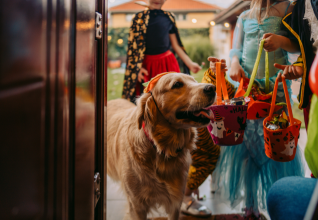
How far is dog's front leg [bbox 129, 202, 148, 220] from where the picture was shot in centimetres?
Result: 127

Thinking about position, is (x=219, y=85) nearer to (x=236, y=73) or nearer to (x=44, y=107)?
(x=236, y=73)

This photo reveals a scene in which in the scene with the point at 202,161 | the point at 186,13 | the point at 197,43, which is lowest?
the point at 202,161

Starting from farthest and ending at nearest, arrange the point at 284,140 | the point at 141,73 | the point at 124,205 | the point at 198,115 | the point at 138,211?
the point at 141,73 < the point at 124,205 < the point at 138,211 < the point at 198,115 < the point at 284,140

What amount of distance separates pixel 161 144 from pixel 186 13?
8.92 feet

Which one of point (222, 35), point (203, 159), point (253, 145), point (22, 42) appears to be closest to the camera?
point (22, 42)

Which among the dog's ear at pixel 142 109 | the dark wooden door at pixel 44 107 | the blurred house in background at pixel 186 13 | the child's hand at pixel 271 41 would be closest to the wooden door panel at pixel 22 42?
the dark wooden door at pixel 44 107

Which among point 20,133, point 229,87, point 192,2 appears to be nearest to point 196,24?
point 192,2

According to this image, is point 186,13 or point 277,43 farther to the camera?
point 186,13

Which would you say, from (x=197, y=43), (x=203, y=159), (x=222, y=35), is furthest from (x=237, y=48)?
(x=197, y=43)

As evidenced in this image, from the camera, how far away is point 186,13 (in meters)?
3.34

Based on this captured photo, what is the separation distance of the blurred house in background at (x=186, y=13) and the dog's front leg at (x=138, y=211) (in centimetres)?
250

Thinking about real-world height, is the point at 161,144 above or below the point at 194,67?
below

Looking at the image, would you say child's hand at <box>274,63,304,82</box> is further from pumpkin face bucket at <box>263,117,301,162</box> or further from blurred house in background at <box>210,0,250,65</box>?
blurred house in background at <box>210,0,250,65</box>

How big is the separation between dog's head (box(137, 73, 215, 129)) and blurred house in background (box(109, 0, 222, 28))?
6.73 feet
